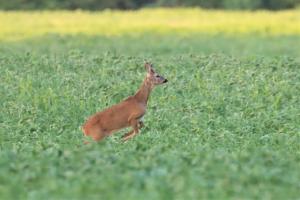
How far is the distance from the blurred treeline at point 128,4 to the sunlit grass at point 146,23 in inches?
142

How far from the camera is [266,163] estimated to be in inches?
Result: 368

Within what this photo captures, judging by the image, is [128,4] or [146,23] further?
[128,4]

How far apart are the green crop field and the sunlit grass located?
0.54 ft

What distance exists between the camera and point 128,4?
4275 cm

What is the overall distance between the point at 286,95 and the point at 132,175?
7.51m

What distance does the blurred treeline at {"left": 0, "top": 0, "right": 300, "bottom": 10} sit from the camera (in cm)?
4088

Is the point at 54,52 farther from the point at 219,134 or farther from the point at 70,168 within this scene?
the point at 70,168

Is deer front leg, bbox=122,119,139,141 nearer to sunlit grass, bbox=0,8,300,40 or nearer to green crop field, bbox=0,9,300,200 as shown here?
green crop field, bbox=0,9,300,200

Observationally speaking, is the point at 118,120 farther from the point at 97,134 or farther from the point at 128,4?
the point at 128,4

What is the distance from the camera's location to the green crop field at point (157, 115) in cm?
845

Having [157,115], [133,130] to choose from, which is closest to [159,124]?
[157,115]

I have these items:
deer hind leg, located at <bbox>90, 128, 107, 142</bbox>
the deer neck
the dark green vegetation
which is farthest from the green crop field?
the deer neck

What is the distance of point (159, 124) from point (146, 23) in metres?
19.1

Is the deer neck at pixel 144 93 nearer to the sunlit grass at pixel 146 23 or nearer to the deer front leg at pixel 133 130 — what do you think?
the deer front leg at pixel 133 130
